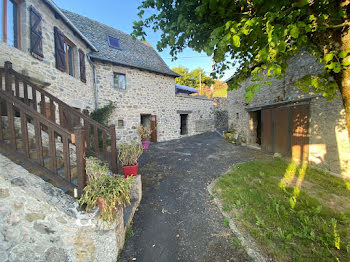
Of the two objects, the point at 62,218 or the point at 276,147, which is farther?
the point at 276,147

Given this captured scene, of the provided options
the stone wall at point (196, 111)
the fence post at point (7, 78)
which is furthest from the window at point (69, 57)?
the stone wall at point (196, 111)

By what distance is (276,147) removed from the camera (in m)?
6.66

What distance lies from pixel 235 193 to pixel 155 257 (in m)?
2.19

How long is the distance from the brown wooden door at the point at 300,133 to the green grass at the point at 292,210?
86 centimetres

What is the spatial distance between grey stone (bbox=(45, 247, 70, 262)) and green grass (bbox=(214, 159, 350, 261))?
A: 105 inches

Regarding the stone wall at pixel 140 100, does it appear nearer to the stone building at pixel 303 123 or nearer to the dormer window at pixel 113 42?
the dormer window at pixel 113 42

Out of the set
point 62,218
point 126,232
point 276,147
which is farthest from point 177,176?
point 276,147

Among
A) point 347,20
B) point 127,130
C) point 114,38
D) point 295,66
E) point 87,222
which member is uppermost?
point 114,38

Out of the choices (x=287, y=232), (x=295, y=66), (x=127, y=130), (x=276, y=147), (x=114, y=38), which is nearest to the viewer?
(x=287, y=232)

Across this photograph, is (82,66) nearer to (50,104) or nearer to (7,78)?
(50,104)

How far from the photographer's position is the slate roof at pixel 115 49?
8.08m

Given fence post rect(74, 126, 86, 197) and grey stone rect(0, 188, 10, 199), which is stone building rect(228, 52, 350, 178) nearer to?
fence post rect(74, 126, 86, 197)

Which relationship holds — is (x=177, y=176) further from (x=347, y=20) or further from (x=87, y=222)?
(x=347, y=20)

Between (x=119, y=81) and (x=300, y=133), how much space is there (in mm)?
9059
